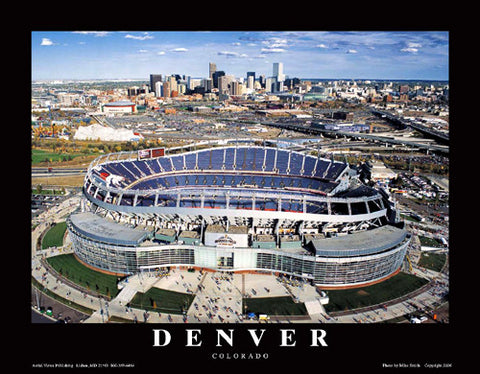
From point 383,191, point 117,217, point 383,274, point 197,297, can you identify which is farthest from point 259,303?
point 383,191

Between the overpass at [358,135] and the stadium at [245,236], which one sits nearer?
the stadium at [245,236]

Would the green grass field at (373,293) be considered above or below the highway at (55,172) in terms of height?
below

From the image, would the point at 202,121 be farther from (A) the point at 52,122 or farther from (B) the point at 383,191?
(B) the point at 383,191

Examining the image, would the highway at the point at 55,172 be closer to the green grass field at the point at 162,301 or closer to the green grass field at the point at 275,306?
the green grass field at the point at 162,301

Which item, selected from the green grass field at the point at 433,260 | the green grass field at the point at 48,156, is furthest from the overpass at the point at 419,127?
the green grass field at the point at 48,156

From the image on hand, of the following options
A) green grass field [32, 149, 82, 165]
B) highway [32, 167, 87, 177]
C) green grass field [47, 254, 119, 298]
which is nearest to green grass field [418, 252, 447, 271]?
green grass field [47, 254, 119, 298]

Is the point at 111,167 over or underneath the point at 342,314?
over
